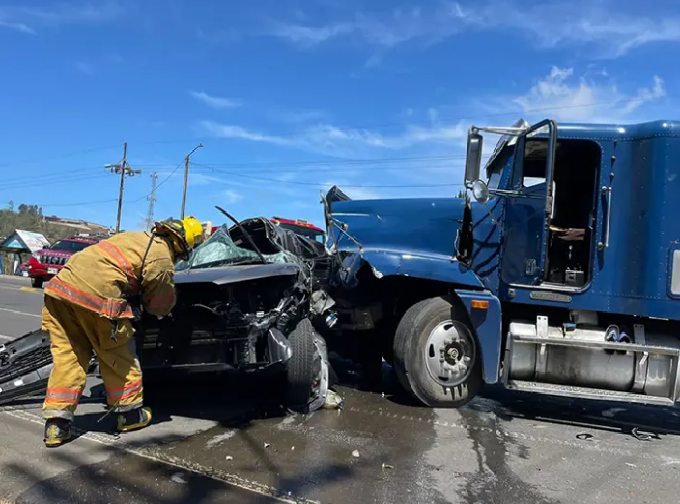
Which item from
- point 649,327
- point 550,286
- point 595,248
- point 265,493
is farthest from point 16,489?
point 649,327

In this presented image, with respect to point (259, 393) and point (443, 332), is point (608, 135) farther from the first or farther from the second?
point (259, 393)

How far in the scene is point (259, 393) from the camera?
17.5 ft

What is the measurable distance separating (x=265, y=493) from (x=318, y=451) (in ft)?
2.52

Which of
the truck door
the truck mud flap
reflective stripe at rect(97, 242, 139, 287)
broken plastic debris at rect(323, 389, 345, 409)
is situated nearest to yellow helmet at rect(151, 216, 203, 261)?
reflective stripe at rect(97, 242, 139, 287)

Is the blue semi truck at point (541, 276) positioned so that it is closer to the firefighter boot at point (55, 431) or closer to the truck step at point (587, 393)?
the truck step at point (587, 393)

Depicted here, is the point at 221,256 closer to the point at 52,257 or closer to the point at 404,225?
the point at 404,225

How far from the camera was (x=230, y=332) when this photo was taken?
13.2 ft

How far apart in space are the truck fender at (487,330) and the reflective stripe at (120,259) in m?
2.76

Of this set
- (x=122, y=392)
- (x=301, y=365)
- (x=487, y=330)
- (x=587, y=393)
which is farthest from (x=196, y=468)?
(x=587, y=393)

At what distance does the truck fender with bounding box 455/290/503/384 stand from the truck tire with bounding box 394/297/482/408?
0.15 meters

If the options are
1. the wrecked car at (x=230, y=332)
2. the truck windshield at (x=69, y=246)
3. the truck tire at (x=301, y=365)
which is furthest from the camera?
the truck windshield at (x=69, y=246)

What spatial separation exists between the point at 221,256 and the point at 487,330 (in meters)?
2.45

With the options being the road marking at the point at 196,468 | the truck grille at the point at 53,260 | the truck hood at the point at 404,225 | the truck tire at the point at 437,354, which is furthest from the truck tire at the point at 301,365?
the truck grille at the point at 53,260

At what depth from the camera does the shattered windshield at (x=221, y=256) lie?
479 centimetres
